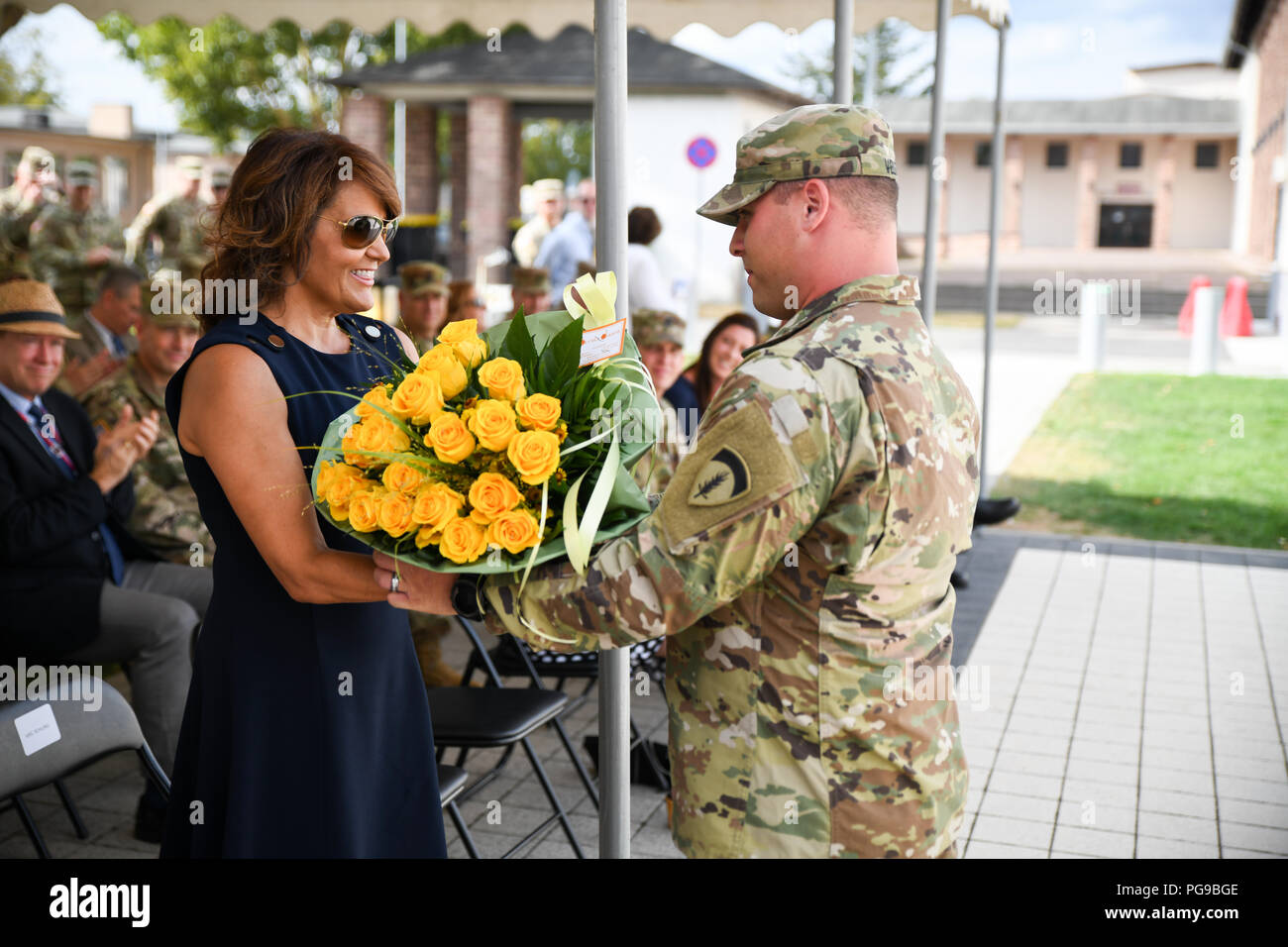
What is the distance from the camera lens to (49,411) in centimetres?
409

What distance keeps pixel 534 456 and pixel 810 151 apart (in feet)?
2.05

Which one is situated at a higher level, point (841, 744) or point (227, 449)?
point (227, 449)

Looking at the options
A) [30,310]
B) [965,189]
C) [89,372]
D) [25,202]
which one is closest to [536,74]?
[25,202]

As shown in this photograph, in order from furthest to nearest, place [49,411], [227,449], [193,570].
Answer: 1. [193,570]
2. [49,411]
3. [227,449]

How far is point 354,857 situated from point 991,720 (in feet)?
11.8

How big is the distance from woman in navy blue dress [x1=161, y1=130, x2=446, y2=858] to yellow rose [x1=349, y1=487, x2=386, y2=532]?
0.30 m

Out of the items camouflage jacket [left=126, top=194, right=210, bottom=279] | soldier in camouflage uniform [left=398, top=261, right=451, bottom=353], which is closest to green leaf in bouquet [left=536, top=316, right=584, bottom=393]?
soldier in camouflage uniform [left=398, top=261, right=451, bottom=353]

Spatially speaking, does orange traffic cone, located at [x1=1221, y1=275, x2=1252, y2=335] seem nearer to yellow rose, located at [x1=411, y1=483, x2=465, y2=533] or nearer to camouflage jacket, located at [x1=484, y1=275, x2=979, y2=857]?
camouflage jacket, located at [x1=484, y1=275, x2=979, y2=857]

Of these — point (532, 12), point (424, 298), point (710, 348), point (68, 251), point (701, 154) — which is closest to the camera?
point (710, 348)

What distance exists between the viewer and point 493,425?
1.74 metres

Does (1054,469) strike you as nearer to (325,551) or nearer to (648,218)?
(648,218)

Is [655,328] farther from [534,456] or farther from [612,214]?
[534,456]

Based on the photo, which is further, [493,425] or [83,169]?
[83,169]

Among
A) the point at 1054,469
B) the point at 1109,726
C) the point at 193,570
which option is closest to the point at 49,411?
the point at 193,570
